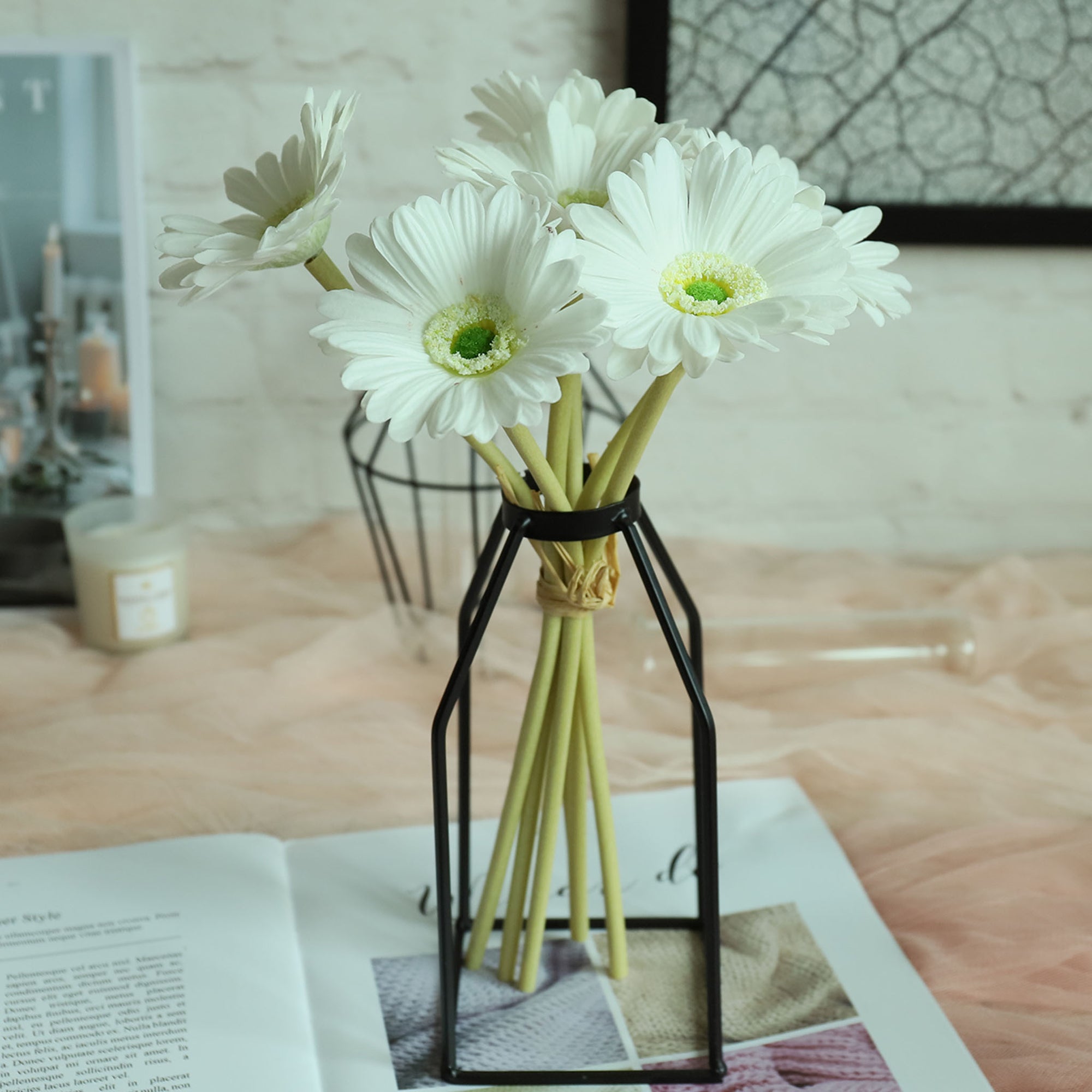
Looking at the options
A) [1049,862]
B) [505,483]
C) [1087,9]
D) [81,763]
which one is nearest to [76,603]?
[81,763]

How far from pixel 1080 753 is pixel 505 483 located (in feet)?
1.48

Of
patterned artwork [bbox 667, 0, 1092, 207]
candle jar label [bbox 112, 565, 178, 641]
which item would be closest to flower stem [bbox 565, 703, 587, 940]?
candle jar label [bbox 112, 565, 178, 641]

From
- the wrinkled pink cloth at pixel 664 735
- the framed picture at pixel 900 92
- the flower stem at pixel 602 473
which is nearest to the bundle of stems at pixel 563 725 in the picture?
the flower stem at pixel 602 473

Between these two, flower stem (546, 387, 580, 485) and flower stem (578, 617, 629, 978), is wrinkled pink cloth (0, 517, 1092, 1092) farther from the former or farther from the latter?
flower stem (546, 387, 580, 485)

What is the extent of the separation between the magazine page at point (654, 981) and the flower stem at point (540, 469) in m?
0.23

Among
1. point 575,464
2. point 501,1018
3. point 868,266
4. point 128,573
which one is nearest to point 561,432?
point 575,464

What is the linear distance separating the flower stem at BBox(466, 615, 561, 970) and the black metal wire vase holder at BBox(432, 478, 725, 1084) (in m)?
0.02

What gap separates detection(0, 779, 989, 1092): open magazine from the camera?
19.1 inches

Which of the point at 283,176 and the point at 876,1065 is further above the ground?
the point at 283,176

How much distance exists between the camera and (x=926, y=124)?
82 cm

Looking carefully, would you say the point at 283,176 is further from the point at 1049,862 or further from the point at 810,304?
the point at 1049,862

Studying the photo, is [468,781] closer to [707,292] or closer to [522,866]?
[522,866]

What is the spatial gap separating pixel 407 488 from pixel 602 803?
18.7 inches

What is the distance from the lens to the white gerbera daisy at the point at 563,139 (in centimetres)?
42
